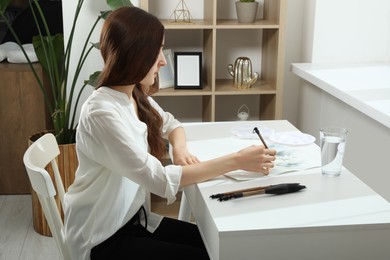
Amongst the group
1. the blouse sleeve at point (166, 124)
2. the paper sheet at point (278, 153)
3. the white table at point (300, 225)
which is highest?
the blouse sleeve at point (166, 124)

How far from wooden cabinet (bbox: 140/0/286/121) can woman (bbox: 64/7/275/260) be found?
138 cm

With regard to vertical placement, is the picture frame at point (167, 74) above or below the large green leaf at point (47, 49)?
below

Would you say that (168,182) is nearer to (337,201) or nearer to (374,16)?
(337,201)

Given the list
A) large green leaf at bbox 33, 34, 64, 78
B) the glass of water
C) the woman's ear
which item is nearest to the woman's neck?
the woman's ear

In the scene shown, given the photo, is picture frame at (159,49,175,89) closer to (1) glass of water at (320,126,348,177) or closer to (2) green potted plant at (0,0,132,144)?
(2) green potted plant at (0,0,132,144)

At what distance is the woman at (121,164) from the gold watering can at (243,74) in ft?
5.00

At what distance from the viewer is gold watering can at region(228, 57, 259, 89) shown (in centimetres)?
328

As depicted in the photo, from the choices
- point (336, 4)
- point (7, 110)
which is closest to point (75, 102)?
point (7, 110)

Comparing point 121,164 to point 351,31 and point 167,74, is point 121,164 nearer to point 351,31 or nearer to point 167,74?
point 167,74

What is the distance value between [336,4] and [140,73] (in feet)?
6.05

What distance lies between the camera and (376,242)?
57.4 inches

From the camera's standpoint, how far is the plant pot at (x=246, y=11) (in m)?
3.19

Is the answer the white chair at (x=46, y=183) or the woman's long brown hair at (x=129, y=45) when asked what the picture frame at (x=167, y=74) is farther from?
the woman's long brown hair at (x=129, y=45)

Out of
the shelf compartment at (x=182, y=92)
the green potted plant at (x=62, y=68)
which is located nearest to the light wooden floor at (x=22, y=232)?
the green potted plant at (x=62, y=68)
